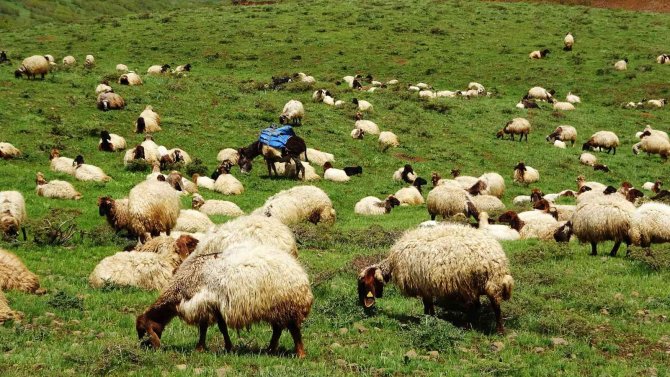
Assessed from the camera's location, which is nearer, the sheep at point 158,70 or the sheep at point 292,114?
the sheep at point 292,114

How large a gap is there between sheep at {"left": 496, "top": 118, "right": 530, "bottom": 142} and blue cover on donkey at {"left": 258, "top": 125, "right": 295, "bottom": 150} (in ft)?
44.2

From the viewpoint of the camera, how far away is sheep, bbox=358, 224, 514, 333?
993cm

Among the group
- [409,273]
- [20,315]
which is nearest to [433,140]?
[409,273]

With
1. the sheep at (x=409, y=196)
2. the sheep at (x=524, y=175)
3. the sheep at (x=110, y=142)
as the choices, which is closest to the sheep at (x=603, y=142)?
the sheep at (x=524, y=175)

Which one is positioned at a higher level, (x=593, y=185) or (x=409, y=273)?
(x=409, y=273)

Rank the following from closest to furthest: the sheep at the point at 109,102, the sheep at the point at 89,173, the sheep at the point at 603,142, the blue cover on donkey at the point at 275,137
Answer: the sheep at the point at 89,173
the blue cover on donkey at the point at 275,137
the sheep at the point at 109,102
the sheep at the point at 603,142

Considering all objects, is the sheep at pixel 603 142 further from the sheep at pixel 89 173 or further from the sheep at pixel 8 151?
the sheep at pixel 8 151

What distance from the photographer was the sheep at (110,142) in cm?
2633

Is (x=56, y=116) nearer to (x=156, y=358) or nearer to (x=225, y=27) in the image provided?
(x=156, y=358)

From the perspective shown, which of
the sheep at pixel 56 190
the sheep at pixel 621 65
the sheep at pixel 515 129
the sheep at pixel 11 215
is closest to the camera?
the sheep at pixel 11 215

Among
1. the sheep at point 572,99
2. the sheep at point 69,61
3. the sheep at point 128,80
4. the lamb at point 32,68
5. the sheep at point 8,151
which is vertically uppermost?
the lamb at point 32,68

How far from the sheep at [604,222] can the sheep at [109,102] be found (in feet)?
78.3

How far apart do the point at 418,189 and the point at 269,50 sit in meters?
33.2

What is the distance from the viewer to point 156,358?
307 inches
